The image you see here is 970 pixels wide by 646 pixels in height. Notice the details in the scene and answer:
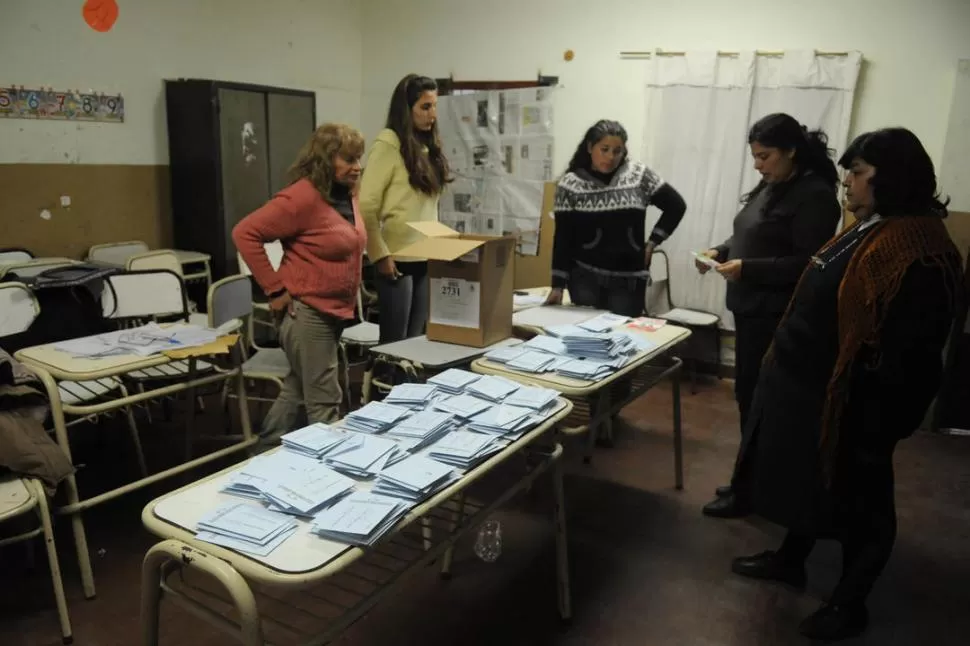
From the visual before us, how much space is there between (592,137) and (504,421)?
1.77 m

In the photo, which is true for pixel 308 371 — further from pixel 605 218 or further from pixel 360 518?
pixel 360 518

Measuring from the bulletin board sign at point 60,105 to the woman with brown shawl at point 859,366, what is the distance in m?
3.98

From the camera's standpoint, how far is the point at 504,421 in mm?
1729

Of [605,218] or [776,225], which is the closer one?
[776,225]

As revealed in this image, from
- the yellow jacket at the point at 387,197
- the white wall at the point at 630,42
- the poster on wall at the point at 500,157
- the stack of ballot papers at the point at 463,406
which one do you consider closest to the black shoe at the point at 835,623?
the stack of ballot papers at the point at 463,406

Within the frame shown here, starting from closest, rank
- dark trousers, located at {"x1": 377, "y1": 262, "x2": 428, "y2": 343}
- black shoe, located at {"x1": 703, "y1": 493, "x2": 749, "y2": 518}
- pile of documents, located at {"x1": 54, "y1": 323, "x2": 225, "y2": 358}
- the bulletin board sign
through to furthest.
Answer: pile of documents, located at {"x1": 54, "y1": 323, "x2": 225, "y2": 358}
black shoe, located at {"x1": 703, "y1": 493, "x2": 749, "y2": 518}
dark trousers, located at {"x1": 377, "y1": 262, "x2": 428, "y2": 343}
the bulletin board sign

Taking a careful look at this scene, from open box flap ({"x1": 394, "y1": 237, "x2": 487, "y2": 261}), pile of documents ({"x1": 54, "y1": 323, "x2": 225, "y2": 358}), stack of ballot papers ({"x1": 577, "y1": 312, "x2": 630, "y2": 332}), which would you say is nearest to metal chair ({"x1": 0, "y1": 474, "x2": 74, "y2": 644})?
pile of documents ({"x1": 54, "y1": 323, "x2": 225, "y2": 358})

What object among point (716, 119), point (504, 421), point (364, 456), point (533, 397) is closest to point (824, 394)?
point (533, 397)

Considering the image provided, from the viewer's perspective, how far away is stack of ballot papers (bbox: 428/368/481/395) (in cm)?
197

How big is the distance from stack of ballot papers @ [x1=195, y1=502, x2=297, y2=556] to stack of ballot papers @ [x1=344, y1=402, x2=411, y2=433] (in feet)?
1.33

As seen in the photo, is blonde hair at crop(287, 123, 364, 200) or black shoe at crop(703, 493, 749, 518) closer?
blonde hair at crop(287, 123, 364, 200)

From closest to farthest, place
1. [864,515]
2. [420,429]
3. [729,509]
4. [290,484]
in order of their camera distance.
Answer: [290,484]
[420,429]
[864,515]
[729,509]

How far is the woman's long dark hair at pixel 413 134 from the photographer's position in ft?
10.1

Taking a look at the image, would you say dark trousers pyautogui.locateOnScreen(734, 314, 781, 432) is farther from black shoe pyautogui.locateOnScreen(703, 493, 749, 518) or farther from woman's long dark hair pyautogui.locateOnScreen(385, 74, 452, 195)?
woman's long dark hair pyautogui.locateOnScreen(385, 74, 452, 195)
